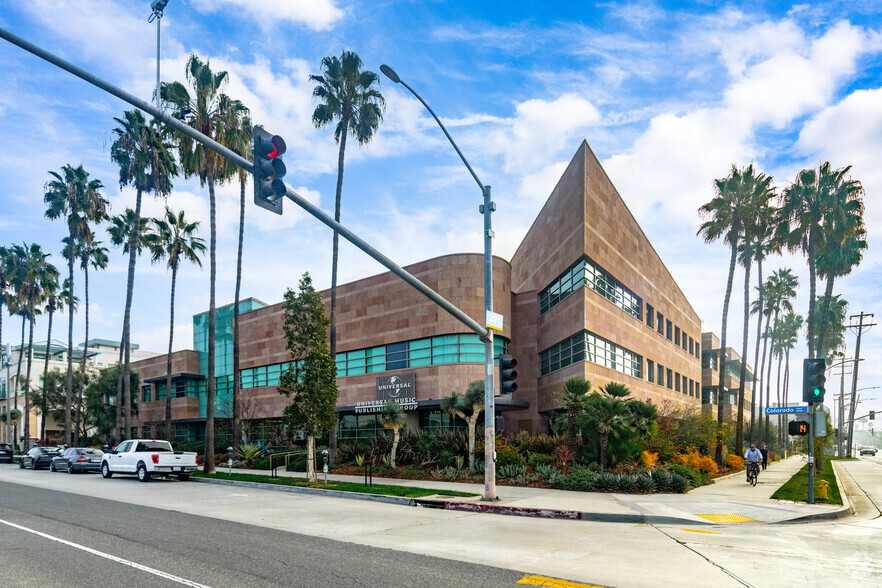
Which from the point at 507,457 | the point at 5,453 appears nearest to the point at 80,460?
the point at 5,453

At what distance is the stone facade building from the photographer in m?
33.1

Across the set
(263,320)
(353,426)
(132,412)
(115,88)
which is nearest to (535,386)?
(353,426)

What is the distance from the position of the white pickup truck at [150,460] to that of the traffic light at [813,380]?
23792mm

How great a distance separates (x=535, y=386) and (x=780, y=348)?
75.2 m

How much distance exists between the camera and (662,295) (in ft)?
159

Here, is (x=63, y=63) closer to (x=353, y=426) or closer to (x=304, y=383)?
(x=304, y=383)

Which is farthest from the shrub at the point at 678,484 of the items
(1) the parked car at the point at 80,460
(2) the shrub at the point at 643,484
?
(1) the parked car at the point at 80,460

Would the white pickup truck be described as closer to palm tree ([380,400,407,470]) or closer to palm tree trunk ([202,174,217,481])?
palm tree trunk ([202,174,217,481])

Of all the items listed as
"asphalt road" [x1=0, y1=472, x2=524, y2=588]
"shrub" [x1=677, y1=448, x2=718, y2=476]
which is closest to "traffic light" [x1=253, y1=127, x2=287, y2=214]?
"asphalt road" [x1=0, y1=472, x2=524, y2=588]

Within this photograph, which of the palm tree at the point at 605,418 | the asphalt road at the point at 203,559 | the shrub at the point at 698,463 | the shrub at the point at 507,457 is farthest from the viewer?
the shrub at the point at 698,463

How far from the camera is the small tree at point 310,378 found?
2411 centimetres

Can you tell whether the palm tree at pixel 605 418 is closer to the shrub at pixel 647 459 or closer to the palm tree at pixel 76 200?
the shrub at pixel 647 459

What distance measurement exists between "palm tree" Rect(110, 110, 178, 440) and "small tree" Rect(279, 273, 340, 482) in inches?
801

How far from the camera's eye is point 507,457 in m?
25.0
